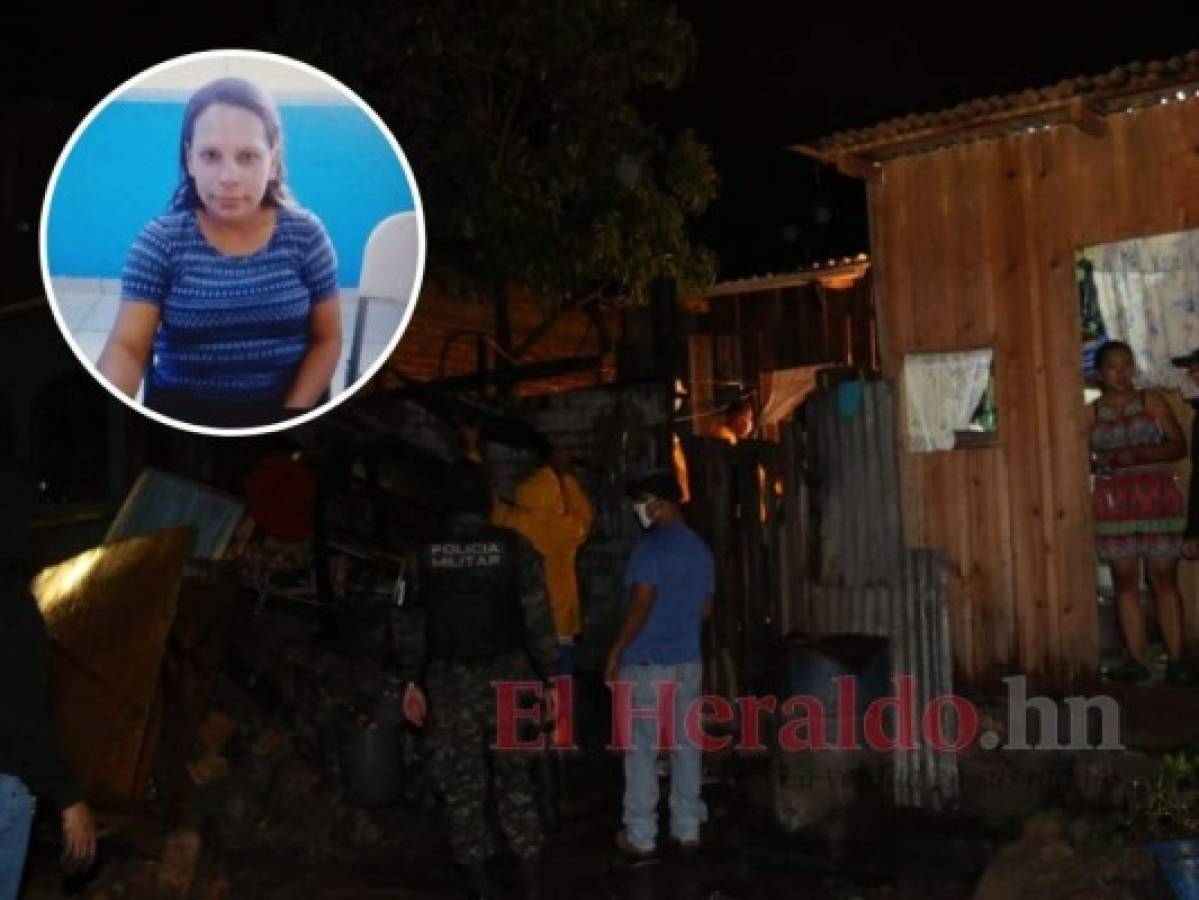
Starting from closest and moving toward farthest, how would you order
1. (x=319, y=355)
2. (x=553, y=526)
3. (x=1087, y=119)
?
(x=319, y=355), (x=1087, y=119), (x=553, y=526)

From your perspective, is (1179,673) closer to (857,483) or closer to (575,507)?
(857,483)

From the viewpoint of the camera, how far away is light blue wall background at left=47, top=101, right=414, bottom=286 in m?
6.62

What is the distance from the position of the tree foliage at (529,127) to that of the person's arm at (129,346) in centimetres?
574

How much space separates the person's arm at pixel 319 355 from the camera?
6965mm

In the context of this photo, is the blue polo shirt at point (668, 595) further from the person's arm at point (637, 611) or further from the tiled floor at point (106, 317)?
the tiled floor at point (106, 317)

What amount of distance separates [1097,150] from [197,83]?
5.27 meters

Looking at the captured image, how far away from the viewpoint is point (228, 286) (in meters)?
6.88

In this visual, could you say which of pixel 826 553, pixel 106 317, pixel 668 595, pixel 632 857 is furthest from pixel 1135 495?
pixel 106 317

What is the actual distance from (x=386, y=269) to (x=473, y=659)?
7.10 feet

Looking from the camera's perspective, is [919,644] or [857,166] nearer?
[919,644]

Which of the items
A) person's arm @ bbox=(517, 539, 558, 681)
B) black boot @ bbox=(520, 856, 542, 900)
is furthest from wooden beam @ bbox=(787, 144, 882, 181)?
black boot @ bbox=(520, 856, 542, 900)

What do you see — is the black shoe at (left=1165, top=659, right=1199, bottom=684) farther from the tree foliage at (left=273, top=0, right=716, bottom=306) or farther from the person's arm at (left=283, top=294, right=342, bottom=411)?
the tree foliage at (left=273, top=0, right=716, bottom=306)

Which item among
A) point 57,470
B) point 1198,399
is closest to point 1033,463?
point 1198,399

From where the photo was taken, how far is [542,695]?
6.62 metres
